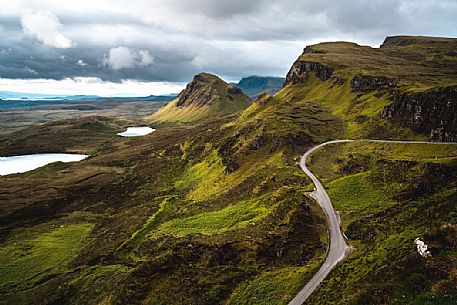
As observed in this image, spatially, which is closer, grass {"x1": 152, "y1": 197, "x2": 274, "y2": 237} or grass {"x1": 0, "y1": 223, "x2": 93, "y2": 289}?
grass {"x1": 152, "y1": 197, "x2": 274, "y2": 237}

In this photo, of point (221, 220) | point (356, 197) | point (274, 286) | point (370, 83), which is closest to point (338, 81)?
point (370, 83)

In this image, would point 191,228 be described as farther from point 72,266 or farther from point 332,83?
point 332,83

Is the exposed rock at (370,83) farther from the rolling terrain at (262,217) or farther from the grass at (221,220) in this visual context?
the grass at (221,220)

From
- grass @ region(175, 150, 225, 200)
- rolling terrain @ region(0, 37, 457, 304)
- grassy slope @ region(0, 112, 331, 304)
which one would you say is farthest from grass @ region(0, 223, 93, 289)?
grass @ region(175, 150, 225, 200)

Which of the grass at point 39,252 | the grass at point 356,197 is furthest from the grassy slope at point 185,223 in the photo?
the grass at point 356,197

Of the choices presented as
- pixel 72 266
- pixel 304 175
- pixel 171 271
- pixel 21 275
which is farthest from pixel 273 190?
pixel 21 275

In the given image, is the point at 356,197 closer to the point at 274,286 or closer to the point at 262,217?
the point at 262,217

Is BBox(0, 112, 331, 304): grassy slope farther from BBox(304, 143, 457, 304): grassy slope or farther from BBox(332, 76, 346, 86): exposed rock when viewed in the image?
BBox(332, 76, 346, 86): exposed rock
